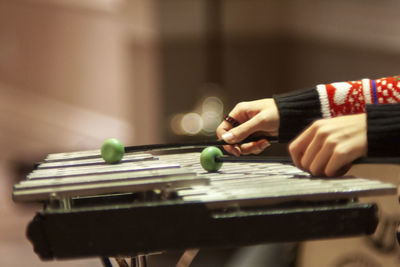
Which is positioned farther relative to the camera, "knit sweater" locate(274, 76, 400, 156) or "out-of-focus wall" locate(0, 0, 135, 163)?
"out-of-focus wall" locate(0, 0, 135, 163)

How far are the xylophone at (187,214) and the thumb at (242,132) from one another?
0.22 m

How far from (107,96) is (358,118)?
232 cm

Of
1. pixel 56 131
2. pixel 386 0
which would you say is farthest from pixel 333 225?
pixel 56 131

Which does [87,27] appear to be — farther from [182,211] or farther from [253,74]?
[182,211]

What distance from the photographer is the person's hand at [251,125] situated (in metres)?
0.99

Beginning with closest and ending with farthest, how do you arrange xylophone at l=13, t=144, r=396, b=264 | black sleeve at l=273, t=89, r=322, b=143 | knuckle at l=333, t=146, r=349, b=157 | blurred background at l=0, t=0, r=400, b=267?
xylophone at l=13, t=144, r=396, b=264 < knuckle at l=333, t=146, r=349, b=157 < black sleeve at l=273, t=89, r=322, b=143 < blurred background at l=0, t=0, r=400, b=267

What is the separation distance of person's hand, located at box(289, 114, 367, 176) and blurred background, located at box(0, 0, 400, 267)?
176 centimetres

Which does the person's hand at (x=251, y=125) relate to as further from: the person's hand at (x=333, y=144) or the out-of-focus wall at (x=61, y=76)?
the out-of-focus wall at (x=61, y=76)

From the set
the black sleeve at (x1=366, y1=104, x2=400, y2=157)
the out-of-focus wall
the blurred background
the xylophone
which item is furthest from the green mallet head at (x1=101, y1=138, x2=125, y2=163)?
the out-of-focus wall

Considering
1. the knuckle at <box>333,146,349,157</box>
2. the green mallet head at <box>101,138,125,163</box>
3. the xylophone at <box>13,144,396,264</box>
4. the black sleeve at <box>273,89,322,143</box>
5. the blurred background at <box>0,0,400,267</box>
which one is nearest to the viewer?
the xylophone at <box>13,144,396,264</box>

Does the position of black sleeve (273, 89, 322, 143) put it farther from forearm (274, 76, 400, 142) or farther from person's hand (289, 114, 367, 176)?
person's hand (289, 114, 367, 176)

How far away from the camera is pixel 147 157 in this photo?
966mm

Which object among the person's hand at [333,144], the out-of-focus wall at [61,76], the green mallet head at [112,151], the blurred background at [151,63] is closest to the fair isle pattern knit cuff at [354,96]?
the person's hand at [333,144]

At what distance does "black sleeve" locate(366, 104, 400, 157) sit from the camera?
778mm
